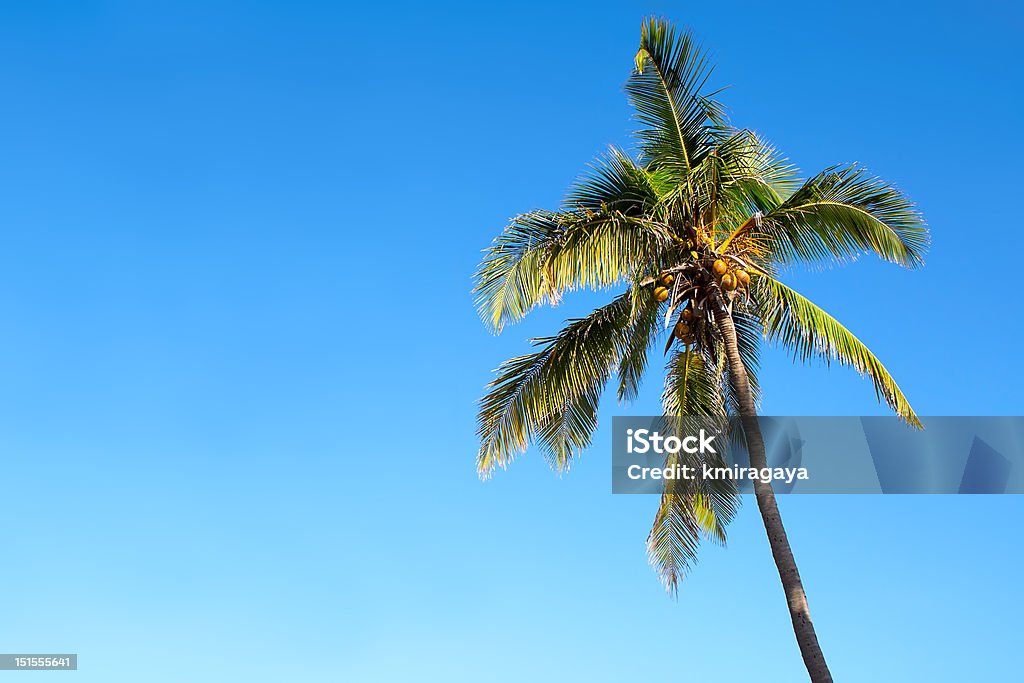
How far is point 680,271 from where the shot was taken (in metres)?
13.3

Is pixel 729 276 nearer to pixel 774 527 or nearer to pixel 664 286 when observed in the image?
pixel 664 286

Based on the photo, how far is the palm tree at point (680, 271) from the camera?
44.4 ft

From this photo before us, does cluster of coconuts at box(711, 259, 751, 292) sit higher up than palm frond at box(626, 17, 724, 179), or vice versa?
palm frond at box(626, 17, 724, 179)

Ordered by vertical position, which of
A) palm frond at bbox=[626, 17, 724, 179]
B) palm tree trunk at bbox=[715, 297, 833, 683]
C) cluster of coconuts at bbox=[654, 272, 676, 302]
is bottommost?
palm tree trunk at bbox=[715, 297, 833, 683]

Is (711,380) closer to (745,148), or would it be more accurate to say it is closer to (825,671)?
(745,148)

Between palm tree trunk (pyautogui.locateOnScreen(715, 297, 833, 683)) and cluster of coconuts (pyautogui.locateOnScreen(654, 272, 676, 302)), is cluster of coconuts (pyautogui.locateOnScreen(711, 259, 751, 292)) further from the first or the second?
cluster of coconuts (pyautogui.locateOnScreen(654, 272, 676, 302))

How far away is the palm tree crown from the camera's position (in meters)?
13.6

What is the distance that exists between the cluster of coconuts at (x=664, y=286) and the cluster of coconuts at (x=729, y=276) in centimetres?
56

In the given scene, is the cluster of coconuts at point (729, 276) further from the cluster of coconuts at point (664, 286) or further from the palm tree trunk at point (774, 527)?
the cluster of coconuts at point (664, 286)

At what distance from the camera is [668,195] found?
1384 cm

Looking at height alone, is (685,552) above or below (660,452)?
below

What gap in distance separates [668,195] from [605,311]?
5.94ft

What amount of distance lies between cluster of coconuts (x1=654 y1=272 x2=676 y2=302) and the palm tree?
0.06 feet

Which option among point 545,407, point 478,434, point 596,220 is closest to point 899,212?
point 596,220
